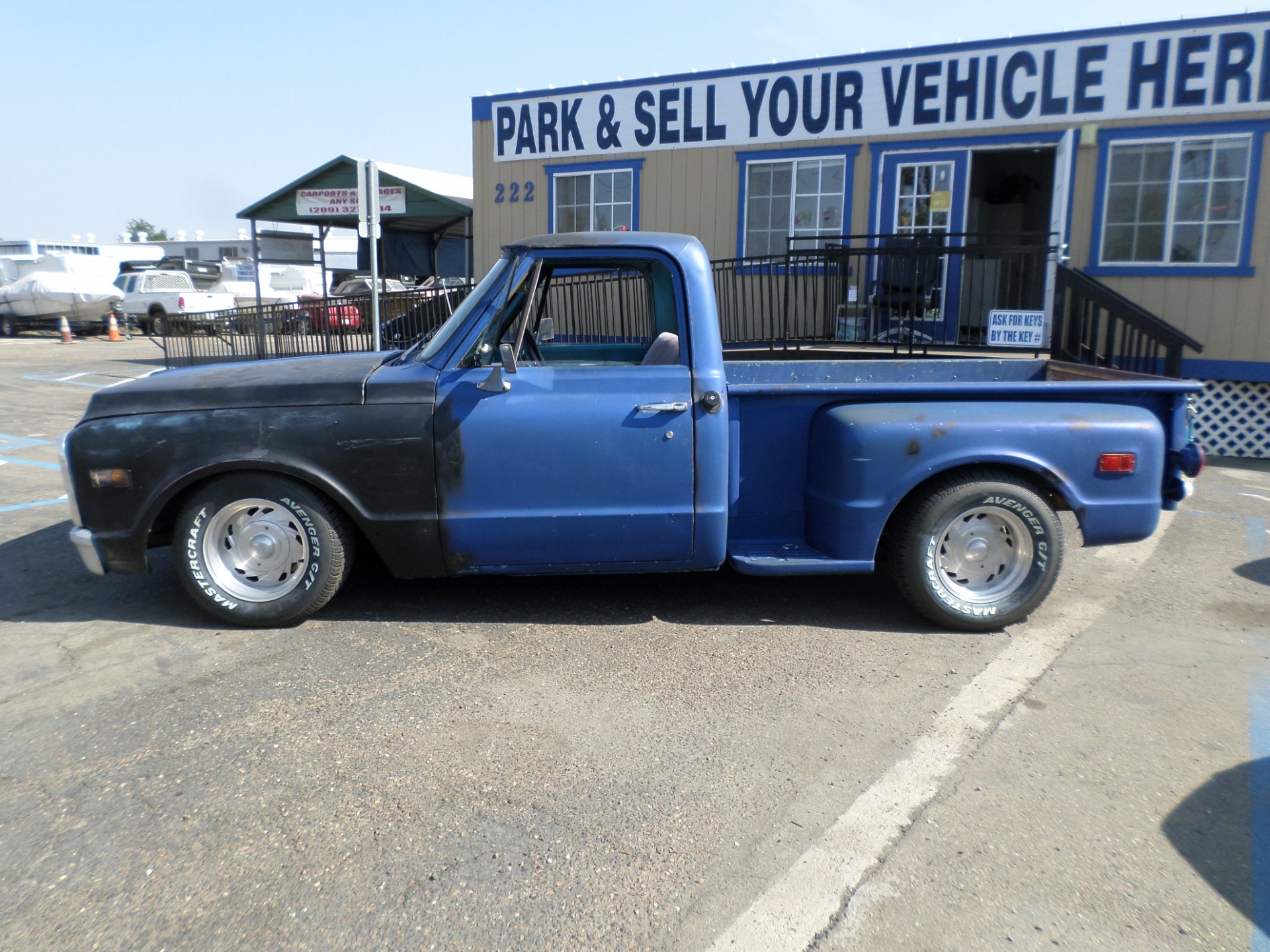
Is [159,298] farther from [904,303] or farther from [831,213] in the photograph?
[904,303]

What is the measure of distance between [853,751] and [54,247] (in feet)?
175

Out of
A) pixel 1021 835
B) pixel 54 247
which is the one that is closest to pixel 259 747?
pixel 1021 835

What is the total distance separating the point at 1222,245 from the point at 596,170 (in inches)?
297

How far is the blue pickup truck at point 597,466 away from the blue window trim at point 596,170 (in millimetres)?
8387

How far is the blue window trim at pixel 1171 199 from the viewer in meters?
9.81

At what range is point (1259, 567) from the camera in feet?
18.8

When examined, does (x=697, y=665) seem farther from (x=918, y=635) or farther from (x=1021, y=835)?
(x=1021, y=835)

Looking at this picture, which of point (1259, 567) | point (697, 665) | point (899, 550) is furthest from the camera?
point (1259, 567)

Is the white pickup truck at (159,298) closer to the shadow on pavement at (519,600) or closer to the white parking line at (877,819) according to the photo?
the shadow on pavement at (519,600)

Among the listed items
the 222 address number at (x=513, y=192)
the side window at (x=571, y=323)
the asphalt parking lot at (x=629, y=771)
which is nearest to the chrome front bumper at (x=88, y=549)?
the asphalt parking lot at (x=629, y=771)

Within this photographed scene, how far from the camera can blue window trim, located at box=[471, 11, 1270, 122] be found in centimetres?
973

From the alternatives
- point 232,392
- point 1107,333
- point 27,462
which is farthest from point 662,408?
point 27,462

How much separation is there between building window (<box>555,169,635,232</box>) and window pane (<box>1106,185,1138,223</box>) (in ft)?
18.9

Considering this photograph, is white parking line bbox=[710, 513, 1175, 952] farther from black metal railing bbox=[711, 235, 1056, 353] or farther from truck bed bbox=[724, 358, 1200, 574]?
black metal railing bbox=[711, 235, 1056, 353]
